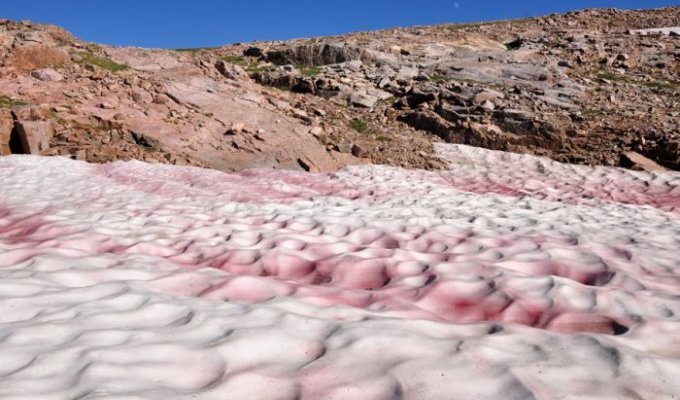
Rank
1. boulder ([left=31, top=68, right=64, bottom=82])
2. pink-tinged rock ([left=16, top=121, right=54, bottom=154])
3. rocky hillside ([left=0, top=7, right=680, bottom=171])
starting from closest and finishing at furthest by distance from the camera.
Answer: pink-tinged rock ([left=16, top=121, right=54, bottom=154])
rocky hillside ([left=0, top=7, right=680, bottom=171])
boulder ([left=31, top=68, right=64, bottom=82])

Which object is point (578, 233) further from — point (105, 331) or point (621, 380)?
point (105, 331)

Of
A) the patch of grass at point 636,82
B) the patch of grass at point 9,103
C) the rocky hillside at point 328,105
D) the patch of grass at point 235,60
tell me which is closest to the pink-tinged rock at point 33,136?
the rocky hillside at point 328,105

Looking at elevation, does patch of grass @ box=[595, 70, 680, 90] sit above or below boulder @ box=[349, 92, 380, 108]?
above

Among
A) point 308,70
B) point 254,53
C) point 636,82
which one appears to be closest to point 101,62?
point 308,70

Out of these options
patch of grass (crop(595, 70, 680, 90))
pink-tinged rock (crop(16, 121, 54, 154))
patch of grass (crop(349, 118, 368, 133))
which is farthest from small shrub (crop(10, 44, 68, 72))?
patch of grass (crop(595, 70, 680, 90))

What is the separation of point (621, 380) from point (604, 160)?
15.2 metres

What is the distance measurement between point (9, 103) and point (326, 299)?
1489 cm

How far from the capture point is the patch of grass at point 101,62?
18.8 m

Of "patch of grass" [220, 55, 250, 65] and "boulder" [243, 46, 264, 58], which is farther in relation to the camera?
"boulder" [243, 46, 264, 58]

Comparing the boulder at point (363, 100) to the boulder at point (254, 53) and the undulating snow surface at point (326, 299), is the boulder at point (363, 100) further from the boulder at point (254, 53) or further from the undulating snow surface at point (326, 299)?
the undulating snow surface at point (326, 299)

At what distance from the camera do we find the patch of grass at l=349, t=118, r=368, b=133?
19375 mm

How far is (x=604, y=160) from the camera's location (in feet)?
52.6

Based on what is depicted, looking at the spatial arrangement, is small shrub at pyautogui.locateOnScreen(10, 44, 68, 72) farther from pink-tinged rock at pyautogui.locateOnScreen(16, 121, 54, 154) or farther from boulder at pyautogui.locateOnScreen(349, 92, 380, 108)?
boulder at pyautogui.locateOnScreen(349, 92, 380, 108)

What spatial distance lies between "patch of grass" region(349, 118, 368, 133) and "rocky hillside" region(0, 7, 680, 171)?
0.08m
